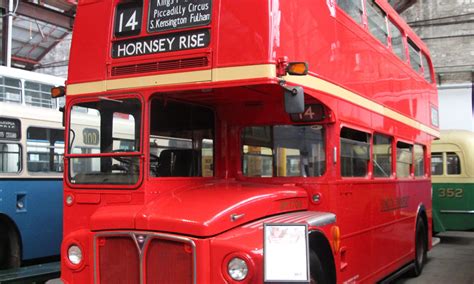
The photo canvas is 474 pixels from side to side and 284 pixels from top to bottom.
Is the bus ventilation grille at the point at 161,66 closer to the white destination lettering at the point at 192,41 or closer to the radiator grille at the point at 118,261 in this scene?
the white destination lettering at the point at 192,41

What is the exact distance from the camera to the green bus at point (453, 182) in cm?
1212

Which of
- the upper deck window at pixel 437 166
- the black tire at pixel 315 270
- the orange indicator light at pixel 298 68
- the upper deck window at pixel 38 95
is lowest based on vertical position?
the black tire at pixel 315 270

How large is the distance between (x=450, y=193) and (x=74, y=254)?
1014cm

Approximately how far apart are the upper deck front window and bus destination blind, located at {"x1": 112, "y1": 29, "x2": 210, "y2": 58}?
0.45 m

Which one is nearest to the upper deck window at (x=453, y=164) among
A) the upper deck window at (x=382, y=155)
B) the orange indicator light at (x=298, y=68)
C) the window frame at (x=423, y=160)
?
the window frame at (x=423, y=160)

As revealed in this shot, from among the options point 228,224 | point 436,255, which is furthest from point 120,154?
point 436,255

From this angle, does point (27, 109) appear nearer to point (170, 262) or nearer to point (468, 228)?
point (170, 262)

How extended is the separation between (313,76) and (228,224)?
5.49ft

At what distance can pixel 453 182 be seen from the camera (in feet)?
40.4

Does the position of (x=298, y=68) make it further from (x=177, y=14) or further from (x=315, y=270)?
(x=315, y=270)

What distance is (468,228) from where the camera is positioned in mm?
12055

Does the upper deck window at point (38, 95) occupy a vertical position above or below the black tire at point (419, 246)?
above

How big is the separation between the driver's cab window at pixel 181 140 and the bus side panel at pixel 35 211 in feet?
13.1

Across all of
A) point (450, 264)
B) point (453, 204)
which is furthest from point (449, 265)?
point (453, 204)
